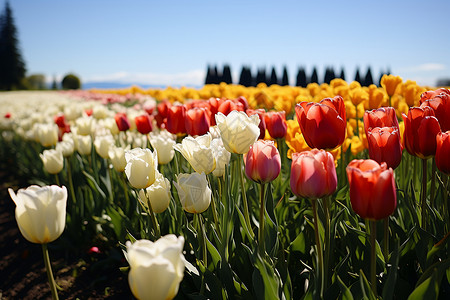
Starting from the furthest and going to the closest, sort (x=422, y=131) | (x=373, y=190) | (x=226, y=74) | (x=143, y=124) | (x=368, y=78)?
1. (x=226, y=74)
2. (x=368, y=78)
3. (x=143, y=124)
4. (x=422, y=131)
5. (x=373, y=190)

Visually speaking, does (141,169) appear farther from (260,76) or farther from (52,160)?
(260,76)

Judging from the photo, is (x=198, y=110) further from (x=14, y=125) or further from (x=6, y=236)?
(x=14, y=125)

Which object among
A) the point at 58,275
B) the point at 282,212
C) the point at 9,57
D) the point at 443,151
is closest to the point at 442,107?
the point at 443,151

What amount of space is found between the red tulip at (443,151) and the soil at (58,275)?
75.9 inches

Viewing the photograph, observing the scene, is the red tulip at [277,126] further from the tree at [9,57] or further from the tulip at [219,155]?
the tree at [9,57]

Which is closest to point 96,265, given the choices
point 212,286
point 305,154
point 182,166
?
point 182,166

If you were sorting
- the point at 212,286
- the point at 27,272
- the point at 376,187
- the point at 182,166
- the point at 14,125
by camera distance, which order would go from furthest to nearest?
the point at 14,125, the point at 27,272, the point at 182,166, the point at 212,286, the point at 376,187

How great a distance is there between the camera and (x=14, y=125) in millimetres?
6953

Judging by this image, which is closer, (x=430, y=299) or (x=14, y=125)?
(x=430, y=299)

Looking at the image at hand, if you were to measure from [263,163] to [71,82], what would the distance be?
2233 inches

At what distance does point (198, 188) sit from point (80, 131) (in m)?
2.61

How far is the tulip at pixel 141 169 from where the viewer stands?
150 cm

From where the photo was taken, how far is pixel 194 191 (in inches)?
56.1

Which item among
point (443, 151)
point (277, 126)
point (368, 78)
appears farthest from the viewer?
point (368, 78)
